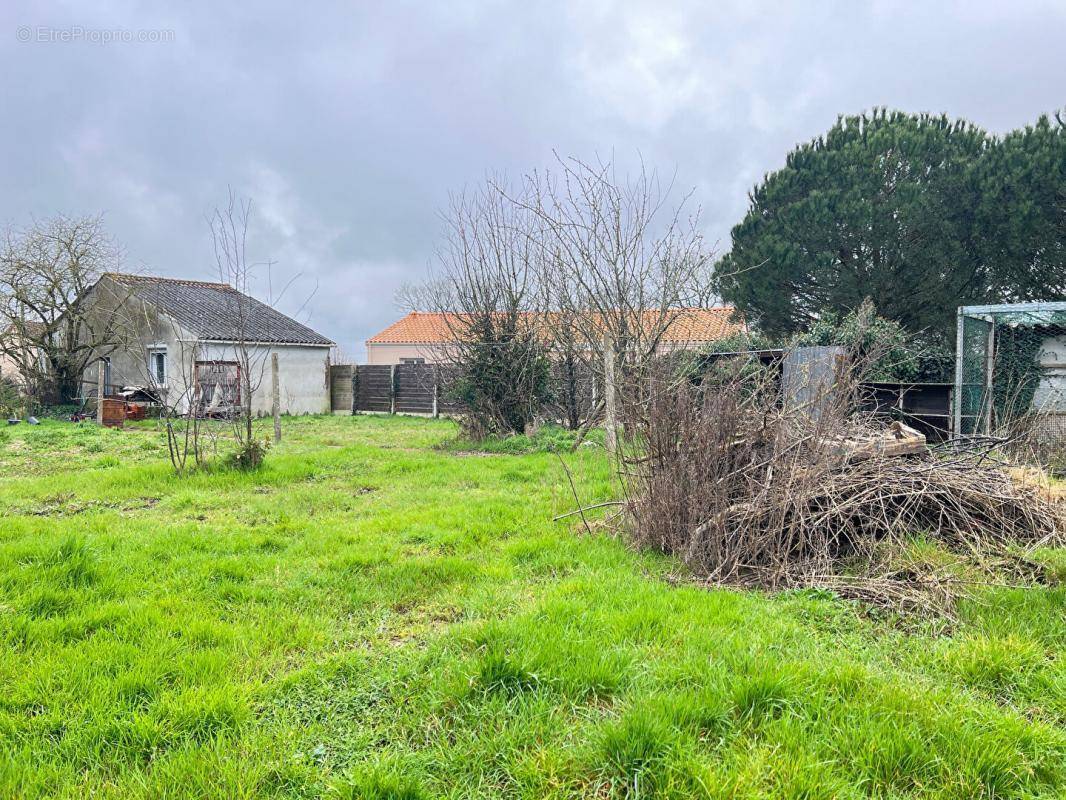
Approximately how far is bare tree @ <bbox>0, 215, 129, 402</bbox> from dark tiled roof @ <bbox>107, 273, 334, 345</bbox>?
38.4 inches

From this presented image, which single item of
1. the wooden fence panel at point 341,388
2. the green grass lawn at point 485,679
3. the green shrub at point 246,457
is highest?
the wooden fence panel at point 341,388

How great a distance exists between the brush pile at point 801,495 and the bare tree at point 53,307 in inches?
735

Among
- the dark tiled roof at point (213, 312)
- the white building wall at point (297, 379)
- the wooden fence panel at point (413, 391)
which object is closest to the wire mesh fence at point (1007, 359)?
the wooden fence panel at point (413, 391)

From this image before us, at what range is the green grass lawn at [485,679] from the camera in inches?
74.6

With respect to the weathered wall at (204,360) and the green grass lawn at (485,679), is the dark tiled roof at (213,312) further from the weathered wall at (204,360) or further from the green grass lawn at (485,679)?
the green grass lawn at (485,679)

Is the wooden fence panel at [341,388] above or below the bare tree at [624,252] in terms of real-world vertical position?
below

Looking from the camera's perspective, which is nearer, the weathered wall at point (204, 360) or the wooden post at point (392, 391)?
the weathered wall at point (204, 360)

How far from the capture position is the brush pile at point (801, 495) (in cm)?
366

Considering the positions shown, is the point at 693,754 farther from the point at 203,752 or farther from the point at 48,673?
the point at 48,673

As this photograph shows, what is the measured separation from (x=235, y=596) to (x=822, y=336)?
11.5m

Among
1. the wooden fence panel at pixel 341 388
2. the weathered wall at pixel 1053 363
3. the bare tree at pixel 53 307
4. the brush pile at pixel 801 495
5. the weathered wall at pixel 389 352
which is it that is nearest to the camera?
the brush pile at pixel 801 495

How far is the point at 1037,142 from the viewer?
41.8 ft

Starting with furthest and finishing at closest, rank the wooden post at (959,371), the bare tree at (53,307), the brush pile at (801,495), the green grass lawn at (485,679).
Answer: the bare tree at (53,307) → the wooden post at (959,371) → the brush pile at (801,495) → the green grass lawn at (485,679)

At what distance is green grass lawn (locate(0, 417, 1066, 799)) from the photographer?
190 cm
